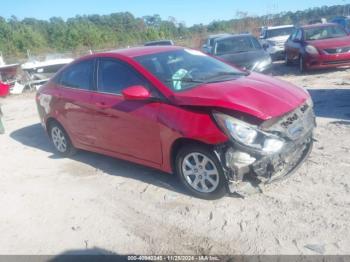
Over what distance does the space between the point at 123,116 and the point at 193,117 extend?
1159 millimetres

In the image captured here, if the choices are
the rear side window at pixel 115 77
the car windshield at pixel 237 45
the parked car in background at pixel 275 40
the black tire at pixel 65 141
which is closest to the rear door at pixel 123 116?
the rear side window at pixel 115 77

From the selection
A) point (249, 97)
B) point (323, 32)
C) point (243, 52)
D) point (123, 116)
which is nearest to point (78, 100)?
point (123, 116)

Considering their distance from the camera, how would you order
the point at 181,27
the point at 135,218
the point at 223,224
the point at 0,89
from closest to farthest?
the point at 223,224
the point at 135,218
the point at 0,89
the point at 181,27

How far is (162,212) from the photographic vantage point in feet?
14.6

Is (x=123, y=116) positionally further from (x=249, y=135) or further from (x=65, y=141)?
(x=65, y=141)

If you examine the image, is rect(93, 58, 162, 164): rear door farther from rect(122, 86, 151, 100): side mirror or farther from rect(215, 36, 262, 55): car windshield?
rect(215, 36, 262, 55): car windshield

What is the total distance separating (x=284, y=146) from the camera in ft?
13.7

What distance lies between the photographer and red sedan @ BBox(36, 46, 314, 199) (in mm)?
4105

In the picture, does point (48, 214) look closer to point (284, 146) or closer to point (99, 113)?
point (99, 113)

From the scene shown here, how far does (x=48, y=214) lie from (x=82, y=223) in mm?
612

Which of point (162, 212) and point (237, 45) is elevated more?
point (237, 45)

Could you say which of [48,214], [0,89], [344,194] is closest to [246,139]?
[344,194]

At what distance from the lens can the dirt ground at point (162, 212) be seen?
3.71 m

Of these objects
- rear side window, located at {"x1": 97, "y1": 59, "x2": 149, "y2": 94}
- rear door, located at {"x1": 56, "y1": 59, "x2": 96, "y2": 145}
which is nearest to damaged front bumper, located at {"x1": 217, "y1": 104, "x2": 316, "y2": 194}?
rear side window, located at {"x1": 97, "y1": 59, "x2": 149, "y2": 94}
